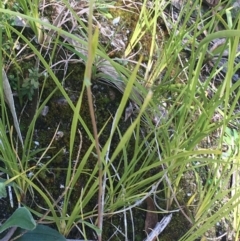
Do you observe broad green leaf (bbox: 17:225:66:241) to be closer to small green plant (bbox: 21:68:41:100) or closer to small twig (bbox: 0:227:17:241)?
small twig (bbox: 0:227:17:241)

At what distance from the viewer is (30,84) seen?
2.59 ft

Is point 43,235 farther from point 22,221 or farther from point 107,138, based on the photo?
point 107,138

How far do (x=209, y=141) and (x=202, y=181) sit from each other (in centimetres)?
11

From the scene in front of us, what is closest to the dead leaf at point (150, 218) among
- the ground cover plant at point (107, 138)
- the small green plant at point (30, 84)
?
the ground cover plant at point (107, 138)

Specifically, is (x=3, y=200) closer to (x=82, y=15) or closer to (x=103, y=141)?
(x=103, y=141)

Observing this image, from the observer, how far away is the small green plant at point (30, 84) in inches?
31.1

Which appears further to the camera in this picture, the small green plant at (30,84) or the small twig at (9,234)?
the small green plant at (30,84)

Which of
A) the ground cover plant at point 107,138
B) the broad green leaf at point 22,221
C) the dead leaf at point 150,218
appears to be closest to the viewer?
the broad green leaf at point 22,221

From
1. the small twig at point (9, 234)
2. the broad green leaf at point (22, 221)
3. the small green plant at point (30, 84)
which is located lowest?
the small twig at point (9, 234)

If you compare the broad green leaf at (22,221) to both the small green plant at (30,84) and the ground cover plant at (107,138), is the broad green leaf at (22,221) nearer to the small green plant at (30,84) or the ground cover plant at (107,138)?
the ground cover plant at (107,138)

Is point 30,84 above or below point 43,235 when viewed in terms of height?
above

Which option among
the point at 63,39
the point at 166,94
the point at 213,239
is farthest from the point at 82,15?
the point at 213,239

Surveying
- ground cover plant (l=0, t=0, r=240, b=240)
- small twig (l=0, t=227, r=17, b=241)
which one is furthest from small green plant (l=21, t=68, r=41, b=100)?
small twig (l=0, t=227, r=17, b=241)

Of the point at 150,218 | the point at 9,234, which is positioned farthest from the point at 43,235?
the point at 150,218
